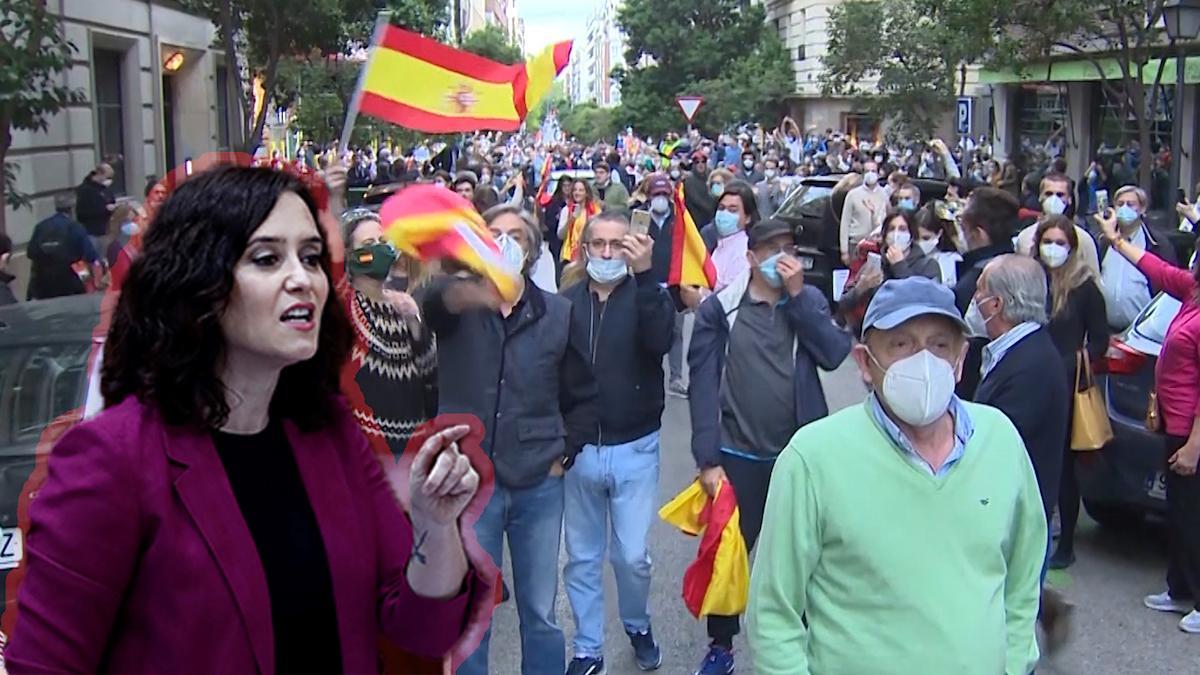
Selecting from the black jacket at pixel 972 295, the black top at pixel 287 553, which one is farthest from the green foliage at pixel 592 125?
the black top at pixel 287 553

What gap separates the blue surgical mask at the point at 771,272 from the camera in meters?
5.32

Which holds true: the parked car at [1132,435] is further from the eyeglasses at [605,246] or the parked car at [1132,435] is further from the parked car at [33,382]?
the parked car at [33,382]

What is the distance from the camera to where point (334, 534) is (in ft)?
6.92

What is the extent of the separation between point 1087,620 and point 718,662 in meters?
1.91

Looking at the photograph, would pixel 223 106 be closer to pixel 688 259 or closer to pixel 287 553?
pixel 688 259

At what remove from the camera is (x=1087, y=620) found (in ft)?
20.3

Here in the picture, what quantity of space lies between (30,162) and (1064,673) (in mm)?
15132

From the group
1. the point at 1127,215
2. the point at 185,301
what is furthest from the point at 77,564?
the point at 1127,215

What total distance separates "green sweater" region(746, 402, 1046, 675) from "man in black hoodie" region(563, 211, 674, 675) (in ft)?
7.62

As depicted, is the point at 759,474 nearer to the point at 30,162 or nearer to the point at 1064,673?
the point at 1064,673

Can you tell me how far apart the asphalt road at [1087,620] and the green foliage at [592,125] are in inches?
2121

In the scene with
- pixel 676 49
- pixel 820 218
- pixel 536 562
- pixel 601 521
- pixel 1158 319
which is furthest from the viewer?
pixel 676 49

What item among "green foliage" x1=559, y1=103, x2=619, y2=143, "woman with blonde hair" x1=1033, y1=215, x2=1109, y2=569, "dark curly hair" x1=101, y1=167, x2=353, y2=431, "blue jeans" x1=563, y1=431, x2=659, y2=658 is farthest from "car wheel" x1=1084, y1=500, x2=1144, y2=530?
"green foliage" x1=559, y1=103, x2=619, y2=143

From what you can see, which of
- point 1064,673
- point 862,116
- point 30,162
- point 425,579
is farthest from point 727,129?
point 425,579
